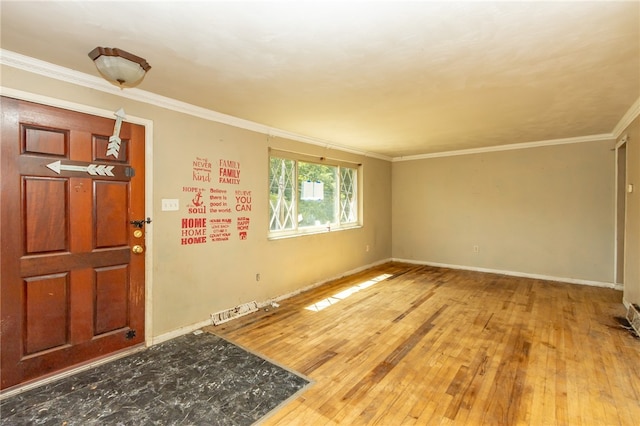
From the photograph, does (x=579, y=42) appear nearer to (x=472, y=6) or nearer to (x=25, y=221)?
(x=472, y=6)

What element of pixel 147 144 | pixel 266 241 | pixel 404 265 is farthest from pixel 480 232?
pixel 147 144

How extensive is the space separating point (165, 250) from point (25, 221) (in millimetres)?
1041

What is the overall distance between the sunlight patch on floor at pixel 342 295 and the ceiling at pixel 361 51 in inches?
93.8

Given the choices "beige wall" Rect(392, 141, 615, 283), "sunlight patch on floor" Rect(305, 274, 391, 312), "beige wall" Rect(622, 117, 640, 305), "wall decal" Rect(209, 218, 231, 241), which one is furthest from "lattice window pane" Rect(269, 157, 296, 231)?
"beige wall" Rect(622, 117, 640, 305)

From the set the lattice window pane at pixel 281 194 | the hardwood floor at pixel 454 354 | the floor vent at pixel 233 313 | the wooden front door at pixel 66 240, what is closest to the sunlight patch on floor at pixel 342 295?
the hardwood floor at pixel 454 354

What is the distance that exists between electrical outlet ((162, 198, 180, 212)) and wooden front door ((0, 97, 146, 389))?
0.68 ft

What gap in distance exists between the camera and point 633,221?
3.57 meters

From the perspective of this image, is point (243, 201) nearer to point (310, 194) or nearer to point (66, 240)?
point (310, 194)

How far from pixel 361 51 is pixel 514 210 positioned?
4762 millimetres

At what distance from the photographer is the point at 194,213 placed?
10.5 feet

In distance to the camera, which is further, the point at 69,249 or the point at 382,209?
the point at 382,209

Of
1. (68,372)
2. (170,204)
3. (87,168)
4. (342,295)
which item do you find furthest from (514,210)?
(68,372)

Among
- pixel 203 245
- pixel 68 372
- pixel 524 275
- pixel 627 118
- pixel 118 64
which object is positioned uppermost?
pixel 627 118

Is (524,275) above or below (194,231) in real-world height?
below
